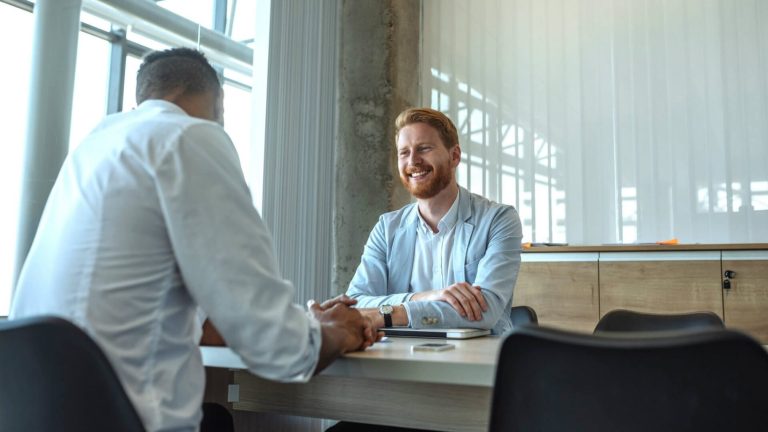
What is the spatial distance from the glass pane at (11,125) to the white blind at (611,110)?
3621mm

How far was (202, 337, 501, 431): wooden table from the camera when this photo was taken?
132cm

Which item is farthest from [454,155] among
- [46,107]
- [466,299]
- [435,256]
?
[46,107]

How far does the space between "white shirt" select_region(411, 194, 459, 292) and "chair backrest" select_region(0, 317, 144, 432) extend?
1654 mm

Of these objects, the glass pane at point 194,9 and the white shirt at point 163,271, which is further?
the glass pane at point 194,9

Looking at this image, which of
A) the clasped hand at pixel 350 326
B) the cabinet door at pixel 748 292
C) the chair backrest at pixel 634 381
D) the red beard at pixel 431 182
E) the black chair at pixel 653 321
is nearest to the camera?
the chair backrest at pixel 634 381

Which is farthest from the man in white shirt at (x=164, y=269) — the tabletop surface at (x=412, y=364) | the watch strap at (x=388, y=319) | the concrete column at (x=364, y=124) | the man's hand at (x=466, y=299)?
the concrete column at (x=364, y=124)

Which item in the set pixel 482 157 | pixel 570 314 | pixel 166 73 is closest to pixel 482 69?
pixel 482 157

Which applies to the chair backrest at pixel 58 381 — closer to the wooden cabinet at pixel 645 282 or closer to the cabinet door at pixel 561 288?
the wooden cabinet at pixel 645 282

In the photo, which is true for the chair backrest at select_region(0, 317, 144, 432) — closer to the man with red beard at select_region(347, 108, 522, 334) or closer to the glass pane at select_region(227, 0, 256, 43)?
the man with red beard at select_region(347, 108, 522, 334)

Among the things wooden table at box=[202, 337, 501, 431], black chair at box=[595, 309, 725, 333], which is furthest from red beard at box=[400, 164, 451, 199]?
wooden table at box=[202, 337, 501, 431]

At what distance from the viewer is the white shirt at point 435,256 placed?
260 cm

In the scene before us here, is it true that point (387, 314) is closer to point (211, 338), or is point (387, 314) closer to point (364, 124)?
point (211, 338)

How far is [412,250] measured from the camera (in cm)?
266

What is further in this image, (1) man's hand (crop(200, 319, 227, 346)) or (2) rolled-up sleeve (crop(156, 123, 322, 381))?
(1) man's hand (crop(200, 319, 227, 346))
